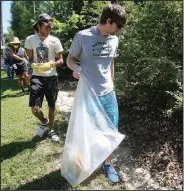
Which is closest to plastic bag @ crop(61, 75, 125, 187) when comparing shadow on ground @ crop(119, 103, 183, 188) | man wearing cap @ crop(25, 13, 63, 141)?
shadow on ground @ crop(119, 103, 183, 188)

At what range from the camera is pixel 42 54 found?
4.66m

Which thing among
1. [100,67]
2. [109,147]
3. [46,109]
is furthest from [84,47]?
[46,109]

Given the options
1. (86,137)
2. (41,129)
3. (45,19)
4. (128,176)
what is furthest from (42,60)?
(128,176)

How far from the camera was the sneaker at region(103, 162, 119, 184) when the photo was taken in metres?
3.86

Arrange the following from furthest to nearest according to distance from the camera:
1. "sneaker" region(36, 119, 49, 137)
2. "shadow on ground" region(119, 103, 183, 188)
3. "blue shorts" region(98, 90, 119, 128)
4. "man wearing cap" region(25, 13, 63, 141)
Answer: "sneaker" region(36, 119, 49, 137) → "man wearing cap" region(25, 13, 63, 141) → "shadow on ground" region(119, 103, 183, 188) → "blue shorts" region(98, 90, 119, 128)

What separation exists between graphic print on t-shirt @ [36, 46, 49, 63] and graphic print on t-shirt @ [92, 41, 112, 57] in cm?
134

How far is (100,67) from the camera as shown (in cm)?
355

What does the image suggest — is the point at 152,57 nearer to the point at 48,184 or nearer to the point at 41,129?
the point at 41,129

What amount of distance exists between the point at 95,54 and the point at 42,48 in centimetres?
135

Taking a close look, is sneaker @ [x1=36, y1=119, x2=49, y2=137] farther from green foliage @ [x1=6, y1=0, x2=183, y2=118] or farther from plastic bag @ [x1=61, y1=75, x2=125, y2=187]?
plastic bag @ [x1=61, y1=75, x2=125, y2=187]

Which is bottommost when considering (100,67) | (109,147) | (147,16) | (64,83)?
(64,83)

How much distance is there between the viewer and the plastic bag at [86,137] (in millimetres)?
3451

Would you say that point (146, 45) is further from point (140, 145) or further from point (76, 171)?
point (76, 171)

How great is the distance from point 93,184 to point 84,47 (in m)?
1.50
